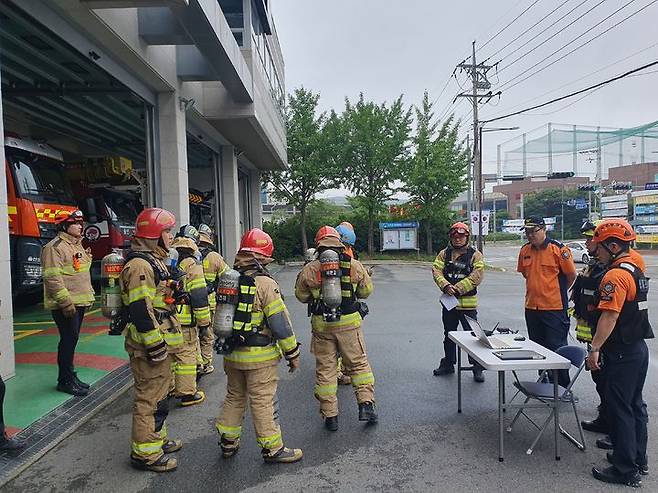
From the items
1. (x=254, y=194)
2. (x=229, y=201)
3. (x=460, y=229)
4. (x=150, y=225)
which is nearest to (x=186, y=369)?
(x=150, y=225)

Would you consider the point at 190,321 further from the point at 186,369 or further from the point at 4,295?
the point at 4,295

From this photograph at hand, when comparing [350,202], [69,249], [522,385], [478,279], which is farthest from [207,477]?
[350,202]

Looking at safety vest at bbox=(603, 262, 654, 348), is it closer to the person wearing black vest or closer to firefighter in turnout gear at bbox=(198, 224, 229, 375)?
the person wearing black vest

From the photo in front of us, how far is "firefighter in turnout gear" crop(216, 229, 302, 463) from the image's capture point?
353cm

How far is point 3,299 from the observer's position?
16.6 ft

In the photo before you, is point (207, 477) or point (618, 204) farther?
point (618, 204)

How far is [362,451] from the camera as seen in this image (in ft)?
12.6

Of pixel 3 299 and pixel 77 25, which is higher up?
pixel 77 25

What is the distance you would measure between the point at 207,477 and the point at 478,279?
3.55m

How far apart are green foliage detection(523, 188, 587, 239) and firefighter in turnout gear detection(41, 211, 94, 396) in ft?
222

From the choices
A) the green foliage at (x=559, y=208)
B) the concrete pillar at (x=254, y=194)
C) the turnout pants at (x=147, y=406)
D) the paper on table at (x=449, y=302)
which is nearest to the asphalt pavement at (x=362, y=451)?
the turnout pants at (x=147, y=406)

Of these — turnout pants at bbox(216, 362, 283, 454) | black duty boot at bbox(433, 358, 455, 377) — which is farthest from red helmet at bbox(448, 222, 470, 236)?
turnout pants at bbox(216, 362, 283, 454)

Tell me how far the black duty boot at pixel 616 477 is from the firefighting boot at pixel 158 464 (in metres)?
3.05

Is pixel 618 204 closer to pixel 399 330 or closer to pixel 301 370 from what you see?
pixel 399 330
